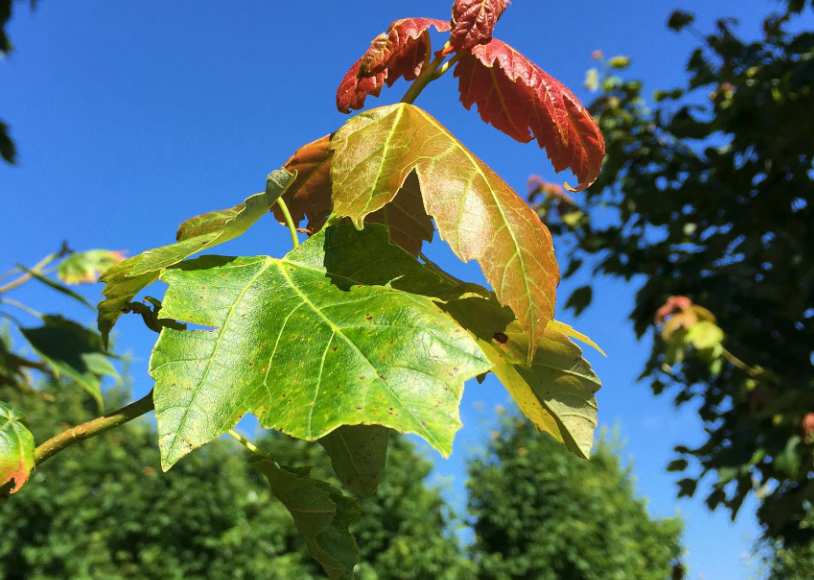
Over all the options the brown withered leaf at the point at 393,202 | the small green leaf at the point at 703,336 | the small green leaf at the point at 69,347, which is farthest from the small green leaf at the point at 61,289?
the small green leaf at the point at 703,336

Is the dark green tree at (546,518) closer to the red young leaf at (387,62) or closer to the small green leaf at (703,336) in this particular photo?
the small green leaf at (703,336)

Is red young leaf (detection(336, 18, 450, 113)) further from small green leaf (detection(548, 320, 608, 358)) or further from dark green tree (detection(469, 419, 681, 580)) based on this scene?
dark green tree (detection(469, 419, 681, 580))

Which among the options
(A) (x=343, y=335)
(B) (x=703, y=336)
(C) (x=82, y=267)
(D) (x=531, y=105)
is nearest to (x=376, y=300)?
(A) (x=343, y=335)

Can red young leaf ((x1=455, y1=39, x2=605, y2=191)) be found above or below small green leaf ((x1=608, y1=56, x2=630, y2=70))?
below

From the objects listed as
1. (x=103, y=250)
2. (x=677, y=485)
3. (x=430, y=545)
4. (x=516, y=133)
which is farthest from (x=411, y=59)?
(x=430, y=545)

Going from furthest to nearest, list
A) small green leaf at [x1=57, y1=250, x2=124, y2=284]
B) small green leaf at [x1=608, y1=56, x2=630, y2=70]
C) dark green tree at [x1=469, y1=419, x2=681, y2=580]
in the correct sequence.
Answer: dark green tree at [x1=469, y1=419, x2=681, y2=580] → small green leaf at [x1=608, y1=56, x2=630, y2=70] → small green leaf at [x1=57, y1=250, x2=124, y2=284]

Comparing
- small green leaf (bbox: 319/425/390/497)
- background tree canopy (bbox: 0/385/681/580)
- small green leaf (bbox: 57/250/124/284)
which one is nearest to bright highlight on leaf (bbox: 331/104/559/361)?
small green leaf (bbox: 319/425/390/497)

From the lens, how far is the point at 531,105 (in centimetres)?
56

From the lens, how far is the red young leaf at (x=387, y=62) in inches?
20.1

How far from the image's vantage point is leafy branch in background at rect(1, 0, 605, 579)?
353 mm

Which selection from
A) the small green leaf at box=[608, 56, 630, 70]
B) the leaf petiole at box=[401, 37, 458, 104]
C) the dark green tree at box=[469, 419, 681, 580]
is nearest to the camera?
the leaf petiole at box=[401, 37, 458, 104]

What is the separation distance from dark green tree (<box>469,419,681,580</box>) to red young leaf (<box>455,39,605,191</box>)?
6.56 meters

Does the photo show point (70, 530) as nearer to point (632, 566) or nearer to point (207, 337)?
point (632, 566)

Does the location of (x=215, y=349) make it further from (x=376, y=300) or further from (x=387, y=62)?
(x=387, y=62)
